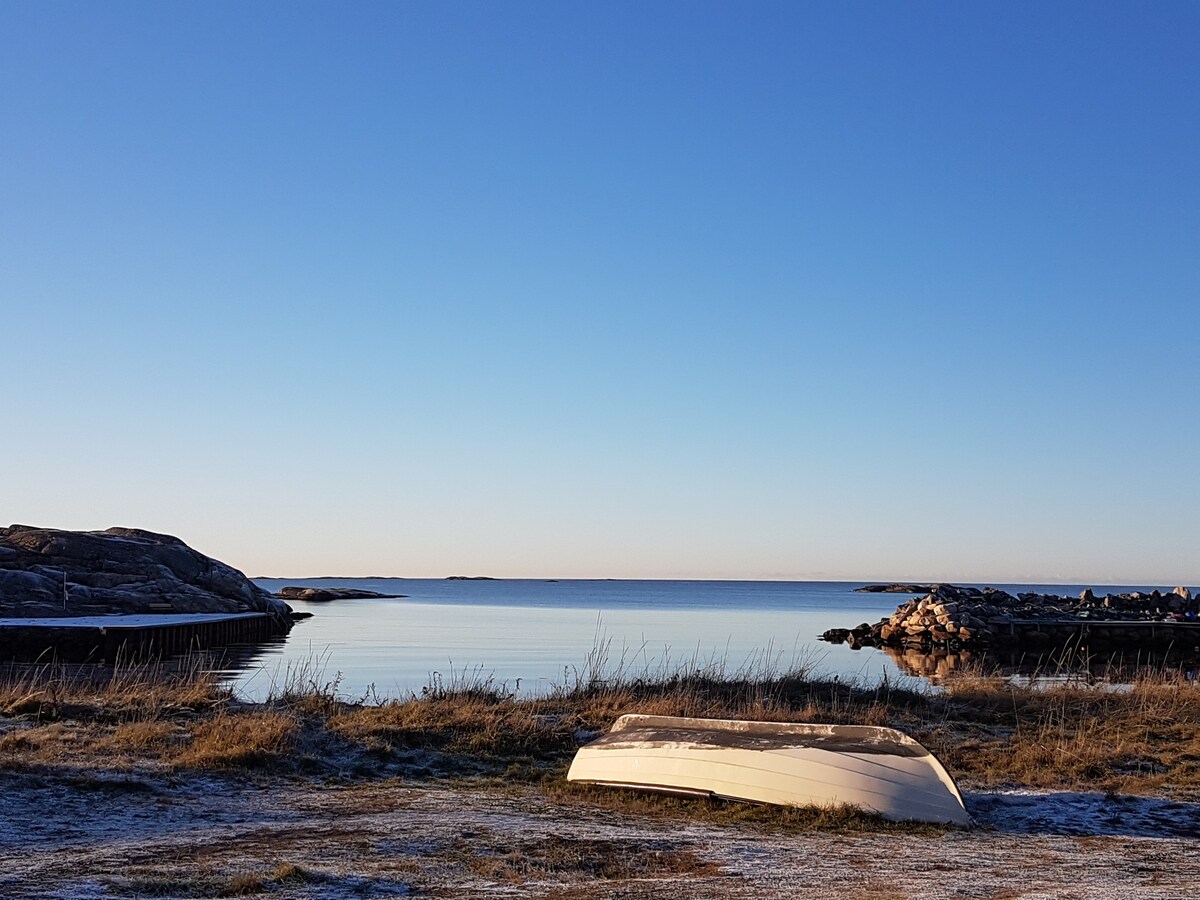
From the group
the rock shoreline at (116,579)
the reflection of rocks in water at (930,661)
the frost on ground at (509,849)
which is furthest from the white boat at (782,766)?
the rock shoreline at (116,579)

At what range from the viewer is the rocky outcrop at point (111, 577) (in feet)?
165

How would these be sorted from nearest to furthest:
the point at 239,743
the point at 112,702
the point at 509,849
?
the point at 509,849
the point at 239,743
the point at 112,702

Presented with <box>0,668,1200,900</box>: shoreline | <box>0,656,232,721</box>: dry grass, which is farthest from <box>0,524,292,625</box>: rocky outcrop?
<box>0,668,1200,900</box>: shoreline

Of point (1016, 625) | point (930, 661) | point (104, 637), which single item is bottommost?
point (104, 637)

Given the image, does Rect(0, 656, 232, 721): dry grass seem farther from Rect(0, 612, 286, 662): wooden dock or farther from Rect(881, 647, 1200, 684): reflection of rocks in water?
Rect(881, 647, 1200, 684): reflection of rocks in water

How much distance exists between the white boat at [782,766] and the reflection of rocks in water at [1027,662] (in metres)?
19.9

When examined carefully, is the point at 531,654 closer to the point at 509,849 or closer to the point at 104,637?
the point at 104,637

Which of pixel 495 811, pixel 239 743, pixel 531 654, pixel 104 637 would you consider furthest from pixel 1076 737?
pixel 104 637

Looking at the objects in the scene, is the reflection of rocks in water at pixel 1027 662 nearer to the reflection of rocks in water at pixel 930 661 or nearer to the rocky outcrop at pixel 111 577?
the reflection of rocks in water at pixel 930 661

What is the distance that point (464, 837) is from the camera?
873cm

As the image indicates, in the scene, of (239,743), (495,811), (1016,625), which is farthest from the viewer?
(1016,625)

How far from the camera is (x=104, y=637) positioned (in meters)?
38.5

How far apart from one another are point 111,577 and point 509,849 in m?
52.2

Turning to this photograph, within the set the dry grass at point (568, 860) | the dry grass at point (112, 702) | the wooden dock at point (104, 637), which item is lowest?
the wooden dock at point (104, 637)
